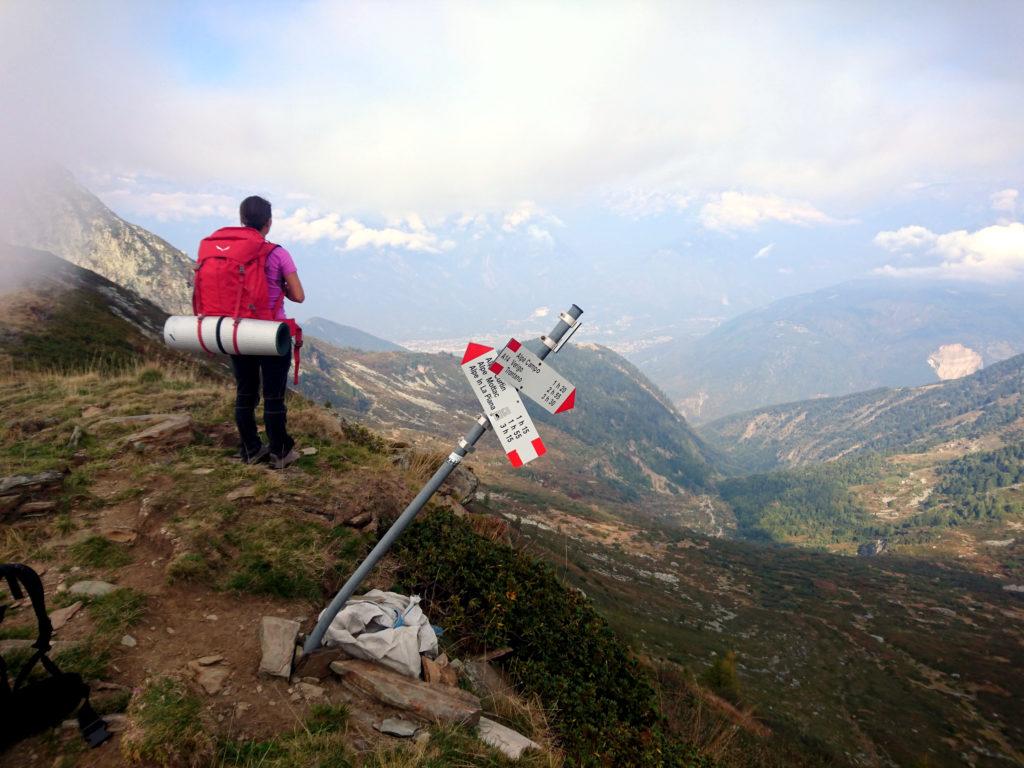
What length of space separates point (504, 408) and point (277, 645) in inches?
132

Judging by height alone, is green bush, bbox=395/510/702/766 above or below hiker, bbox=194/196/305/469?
below

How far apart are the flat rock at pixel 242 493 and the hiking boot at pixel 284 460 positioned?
91 cm

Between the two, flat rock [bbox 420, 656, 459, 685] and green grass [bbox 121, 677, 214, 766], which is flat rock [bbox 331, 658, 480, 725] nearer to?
flat rock [bbox 420, 656, 459, 685]

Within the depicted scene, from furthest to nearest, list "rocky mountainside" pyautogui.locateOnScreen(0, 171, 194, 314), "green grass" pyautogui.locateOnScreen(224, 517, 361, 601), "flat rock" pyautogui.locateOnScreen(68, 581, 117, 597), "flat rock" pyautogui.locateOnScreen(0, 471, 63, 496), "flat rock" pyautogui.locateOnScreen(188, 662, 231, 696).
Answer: "rocky mountainside" pyautogui.locateOnScreen(0, 171, 194, 314) < "flat rock" pyautogui.locateOnScreen(0, 471, 63, 496) < "green grass" pyautogui.locateOnScreen(224, 517, 361, 601) < "flat rock" pyautogui.locateOnScreen(68, 581, 117, 597) < "flat rock" pyautogui.locateOnScreen(188, 662, 231, 696)

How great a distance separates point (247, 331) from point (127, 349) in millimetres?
26025

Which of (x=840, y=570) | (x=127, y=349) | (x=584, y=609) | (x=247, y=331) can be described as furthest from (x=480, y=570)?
(x=840, y=570)

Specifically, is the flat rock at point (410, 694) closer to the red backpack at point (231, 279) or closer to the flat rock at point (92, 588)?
the flat rock at point (92, 588)

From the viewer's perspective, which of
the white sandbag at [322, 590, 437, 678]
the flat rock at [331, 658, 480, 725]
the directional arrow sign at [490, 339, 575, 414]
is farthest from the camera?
the white sandbag at [322, 590, 437, 678]

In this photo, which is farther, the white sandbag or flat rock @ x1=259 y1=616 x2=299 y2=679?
the white sandbag

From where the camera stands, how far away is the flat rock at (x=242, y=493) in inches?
286

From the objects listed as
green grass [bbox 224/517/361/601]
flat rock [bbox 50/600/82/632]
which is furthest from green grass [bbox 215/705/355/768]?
flat rock [bbox 50/600/82/632]

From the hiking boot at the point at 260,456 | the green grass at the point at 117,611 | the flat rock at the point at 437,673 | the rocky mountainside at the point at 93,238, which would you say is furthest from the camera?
the rocky mountainside at the point at 93,238

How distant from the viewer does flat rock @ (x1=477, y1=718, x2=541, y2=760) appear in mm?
4516

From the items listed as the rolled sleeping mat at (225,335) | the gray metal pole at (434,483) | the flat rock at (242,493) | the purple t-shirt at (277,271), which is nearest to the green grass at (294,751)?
the gray metal pole at (434,483)
